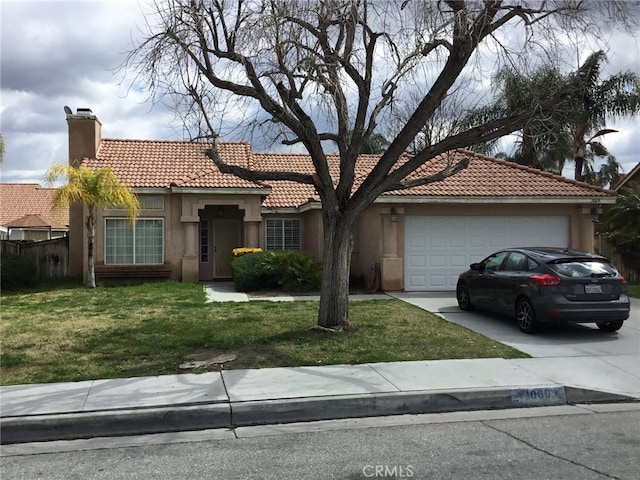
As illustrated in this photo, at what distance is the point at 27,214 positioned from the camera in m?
34.3

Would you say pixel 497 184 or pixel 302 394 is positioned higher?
pixel 497 184

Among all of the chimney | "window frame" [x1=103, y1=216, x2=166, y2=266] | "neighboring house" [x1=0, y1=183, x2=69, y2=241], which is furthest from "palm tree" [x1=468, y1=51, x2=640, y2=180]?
"neighboring house" [x1=0, y1=183, x2=69, y2=241]

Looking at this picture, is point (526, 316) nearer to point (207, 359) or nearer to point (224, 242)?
point (207, 359)

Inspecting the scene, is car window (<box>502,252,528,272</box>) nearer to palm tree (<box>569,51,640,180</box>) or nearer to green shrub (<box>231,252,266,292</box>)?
green shrub (<box>231,252,266,292</box>)

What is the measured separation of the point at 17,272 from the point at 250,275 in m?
7.84

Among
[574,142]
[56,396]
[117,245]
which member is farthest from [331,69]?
[574,142]

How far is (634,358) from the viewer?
28.3 feet

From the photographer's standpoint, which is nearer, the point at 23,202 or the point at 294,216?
the point at 294,216

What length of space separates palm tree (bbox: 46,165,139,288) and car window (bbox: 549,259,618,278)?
12.8 metres

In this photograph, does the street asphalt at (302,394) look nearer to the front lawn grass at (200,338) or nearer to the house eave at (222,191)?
the front lawn grass at (200,338)

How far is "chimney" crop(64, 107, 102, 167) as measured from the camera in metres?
20.1

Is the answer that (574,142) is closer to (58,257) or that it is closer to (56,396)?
(58,257)

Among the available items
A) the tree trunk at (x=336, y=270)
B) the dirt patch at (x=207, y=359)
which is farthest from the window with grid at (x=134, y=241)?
the dirt patch at (x=207, y=359)

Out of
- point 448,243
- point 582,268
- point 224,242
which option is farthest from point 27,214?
point 582,268
